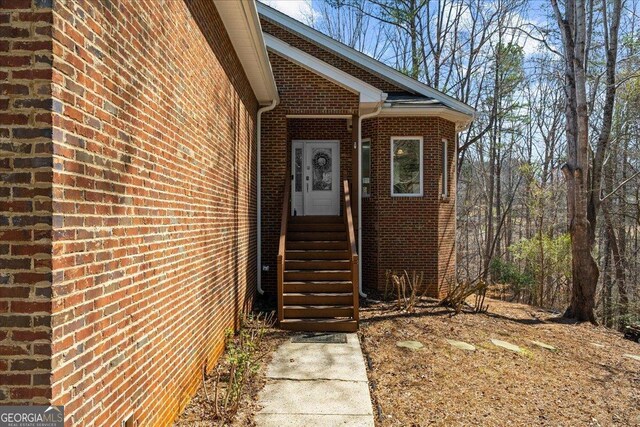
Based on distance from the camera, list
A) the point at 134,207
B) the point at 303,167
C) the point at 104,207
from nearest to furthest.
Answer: the point at 104,207 < the point at 134,207 < the point at 303,167

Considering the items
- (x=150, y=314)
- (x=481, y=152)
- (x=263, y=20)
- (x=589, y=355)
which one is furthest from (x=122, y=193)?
(x=481, y=152)

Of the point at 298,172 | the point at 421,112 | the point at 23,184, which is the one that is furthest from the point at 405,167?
the point at 23,184

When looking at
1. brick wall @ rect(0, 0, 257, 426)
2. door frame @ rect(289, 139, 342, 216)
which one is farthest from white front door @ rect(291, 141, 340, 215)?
brick wall @ rect(0, 0, 257, 426)

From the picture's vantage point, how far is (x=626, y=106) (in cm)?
1572

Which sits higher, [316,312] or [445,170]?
[445,170]

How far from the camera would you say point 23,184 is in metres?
1.99

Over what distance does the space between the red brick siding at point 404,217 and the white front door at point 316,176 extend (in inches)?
40.4

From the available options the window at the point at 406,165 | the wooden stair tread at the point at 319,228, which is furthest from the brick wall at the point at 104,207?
the window at the point at 406,165

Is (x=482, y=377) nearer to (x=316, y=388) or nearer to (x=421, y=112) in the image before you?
(x=316, y=388)

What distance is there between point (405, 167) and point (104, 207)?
888 centimetres

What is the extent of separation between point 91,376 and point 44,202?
3.30ft

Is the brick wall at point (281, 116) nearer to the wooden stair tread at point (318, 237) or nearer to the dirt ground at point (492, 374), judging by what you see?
the wooden stair tread at point (318, 237)

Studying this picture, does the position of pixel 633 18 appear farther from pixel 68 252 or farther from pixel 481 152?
pixel 68 252

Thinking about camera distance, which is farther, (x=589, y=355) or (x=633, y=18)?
(x=633, y=18)
